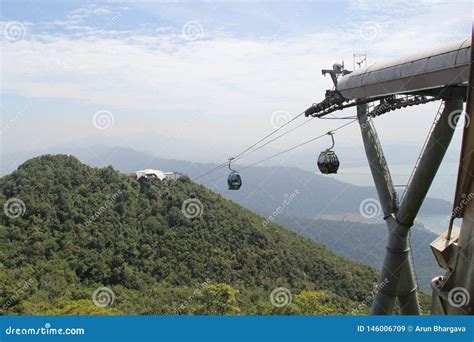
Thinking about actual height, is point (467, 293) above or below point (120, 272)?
above

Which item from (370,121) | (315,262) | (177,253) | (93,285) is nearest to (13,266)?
(93,285)

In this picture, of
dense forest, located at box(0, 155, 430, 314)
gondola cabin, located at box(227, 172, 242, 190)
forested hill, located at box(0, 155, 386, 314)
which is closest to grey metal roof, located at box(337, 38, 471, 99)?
gondola cabin, located at box(227, 172, 242, 190)

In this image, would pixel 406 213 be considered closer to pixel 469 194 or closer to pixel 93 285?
pixel 469 194

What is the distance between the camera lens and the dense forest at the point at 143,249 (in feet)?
112

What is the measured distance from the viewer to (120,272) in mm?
39031

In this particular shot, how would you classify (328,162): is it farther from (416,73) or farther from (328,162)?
(416,73)

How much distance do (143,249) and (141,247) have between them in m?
0.44

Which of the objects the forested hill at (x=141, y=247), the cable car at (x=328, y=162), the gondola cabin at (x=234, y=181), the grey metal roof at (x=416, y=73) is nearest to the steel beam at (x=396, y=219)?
the cable car at (x=328, y=162)

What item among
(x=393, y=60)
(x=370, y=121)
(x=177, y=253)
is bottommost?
(x=177, y=253)

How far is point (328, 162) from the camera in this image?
41.1 feet

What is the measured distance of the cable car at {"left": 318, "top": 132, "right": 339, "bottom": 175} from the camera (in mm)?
12539

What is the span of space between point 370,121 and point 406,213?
2653 millimetres

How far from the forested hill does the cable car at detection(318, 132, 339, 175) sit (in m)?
17.1

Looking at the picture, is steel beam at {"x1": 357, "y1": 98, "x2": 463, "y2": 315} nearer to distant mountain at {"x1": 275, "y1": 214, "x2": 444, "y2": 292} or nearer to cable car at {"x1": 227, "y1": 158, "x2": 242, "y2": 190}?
cable car at {"x1": 227, "y1": 158, "x2": 242, "y2": 190}
